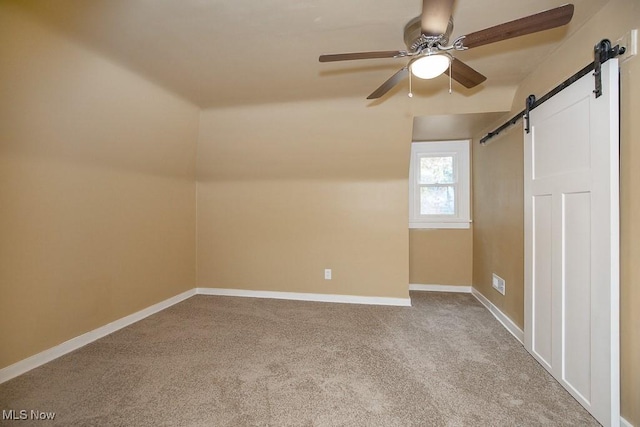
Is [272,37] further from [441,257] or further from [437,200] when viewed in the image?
[441,257]

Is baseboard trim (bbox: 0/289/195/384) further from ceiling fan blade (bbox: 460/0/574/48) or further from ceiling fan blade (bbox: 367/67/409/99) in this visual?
ceiling fan blade (bbox: 460/0/574/48)

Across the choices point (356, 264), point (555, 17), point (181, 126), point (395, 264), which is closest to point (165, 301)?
point (181, 126)

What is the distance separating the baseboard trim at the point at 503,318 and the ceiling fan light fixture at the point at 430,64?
7.47 ft

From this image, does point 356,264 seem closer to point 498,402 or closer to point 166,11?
point 498,402

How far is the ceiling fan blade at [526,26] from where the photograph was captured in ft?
3.70

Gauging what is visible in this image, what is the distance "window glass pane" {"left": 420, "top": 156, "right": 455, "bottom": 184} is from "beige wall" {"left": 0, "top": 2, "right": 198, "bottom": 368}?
310 cm

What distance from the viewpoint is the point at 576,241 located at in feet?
5.40

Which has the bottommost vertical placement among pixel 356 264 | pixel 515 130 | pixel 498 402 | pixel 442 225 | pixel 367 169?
pixel 498 402

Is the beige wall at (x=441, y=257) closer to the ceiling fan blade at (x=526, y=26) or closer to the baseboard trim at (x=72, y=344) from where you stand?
the ceiling fan blade at (x=526, y=26)

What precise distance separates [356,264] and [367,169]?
1204 mm

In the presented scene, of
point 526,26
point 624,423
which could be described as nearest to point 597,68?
point 526,26

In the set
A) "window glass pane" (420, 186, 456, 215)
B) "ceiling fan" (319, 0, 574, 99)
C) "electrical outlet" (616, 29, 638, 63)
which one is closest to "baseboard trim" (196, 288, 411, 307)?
"window glass pane" (420, 186, 456, 215)

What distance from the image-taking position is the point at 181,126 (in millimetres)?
3010

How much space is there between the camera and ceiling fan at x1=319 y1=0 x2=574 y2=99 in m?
1.16
